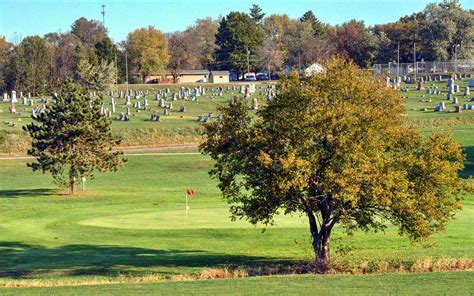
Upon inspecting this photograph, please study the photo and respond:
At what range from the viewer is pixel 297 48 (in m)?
158

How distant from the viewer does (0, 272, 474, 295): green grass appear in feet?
74.7

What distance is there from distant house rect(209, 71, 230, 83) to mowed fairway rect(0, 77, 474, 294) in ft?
339

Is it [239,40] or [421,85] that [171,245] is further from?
[239,40]

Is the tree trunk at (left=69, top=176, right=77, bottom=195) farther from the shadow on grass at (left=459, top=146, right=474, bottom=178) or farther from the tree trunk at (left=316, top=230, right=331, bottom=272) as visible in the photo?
the tree trunk at (left=316, top=230, right=331, bottom=272)

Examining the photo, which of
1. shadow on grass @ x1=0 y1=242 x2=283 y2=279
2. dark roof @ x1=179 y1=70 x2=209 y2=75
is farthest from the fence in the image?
shadow on grass @ x1=0 y1=242 x2=283 y2=279

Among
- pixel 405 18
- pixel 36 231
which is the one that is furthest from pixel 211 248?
pixel 405 18

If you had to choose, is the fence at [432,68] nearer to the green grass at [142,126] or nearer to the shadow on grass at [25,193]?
the green grass at [142,126]

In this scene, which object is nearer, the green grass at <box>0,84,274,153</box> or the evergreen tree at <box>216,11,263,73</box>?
the green grass at <box>0,84,274,153</box>

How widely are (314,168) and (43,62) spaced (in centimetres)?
11414

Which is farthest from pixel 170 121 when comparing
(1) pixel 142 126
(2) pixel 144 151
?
(2) pixel 144 151

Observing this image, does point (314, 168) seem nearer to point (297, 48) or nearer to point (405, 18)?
point (297, 48)

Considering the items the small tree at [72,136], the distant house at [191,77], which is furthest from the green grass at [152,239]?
the distant house at [191,77]

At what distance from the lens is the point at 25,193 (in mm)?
53562

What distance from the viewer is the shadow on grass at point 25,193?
52375 mm
